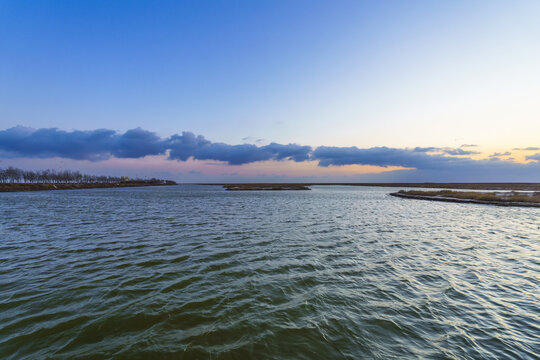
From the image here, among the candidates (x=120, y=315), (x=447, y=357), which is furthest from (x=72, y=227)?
(x=447, y=357)

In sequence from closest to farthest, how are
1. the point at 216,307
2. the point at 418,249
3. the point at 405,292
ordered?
the point at 216,307 < the point at 405,292 < the point at 418,249

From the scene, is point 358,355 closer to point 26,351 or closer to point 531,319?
point 531,319

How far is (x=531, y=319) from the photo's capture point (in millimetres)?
6535

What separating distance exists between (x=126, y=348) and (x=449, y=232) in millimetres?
23894

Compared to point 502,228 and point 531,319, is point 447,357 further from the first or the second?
point 502,228

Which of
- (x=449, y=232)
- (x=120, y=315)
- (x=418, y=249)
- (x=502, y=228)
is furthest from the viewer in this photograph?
(x=502, y=228)

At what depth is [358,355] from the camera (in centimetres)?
506

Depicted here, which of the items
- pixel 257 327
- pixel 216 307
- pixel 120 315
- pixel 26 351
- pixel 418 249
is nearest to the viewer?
→ pixel 26 351

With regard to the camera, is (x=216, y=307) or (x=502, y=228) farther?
(x=502, y=228)

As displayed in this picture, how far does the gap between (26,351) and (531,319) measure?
539 inches

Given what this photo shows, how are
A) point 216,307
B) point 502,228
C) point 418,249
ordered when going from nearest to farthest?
point 216,307, point 418,249, point 502,228

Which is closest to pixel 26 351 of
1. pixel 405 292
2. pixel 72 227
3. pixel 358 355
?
pixel 358 355

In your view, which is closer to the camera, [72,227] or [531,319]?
[531,319]

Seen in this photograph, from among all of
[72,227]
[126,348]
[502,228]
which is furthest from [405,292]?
[72,227]
